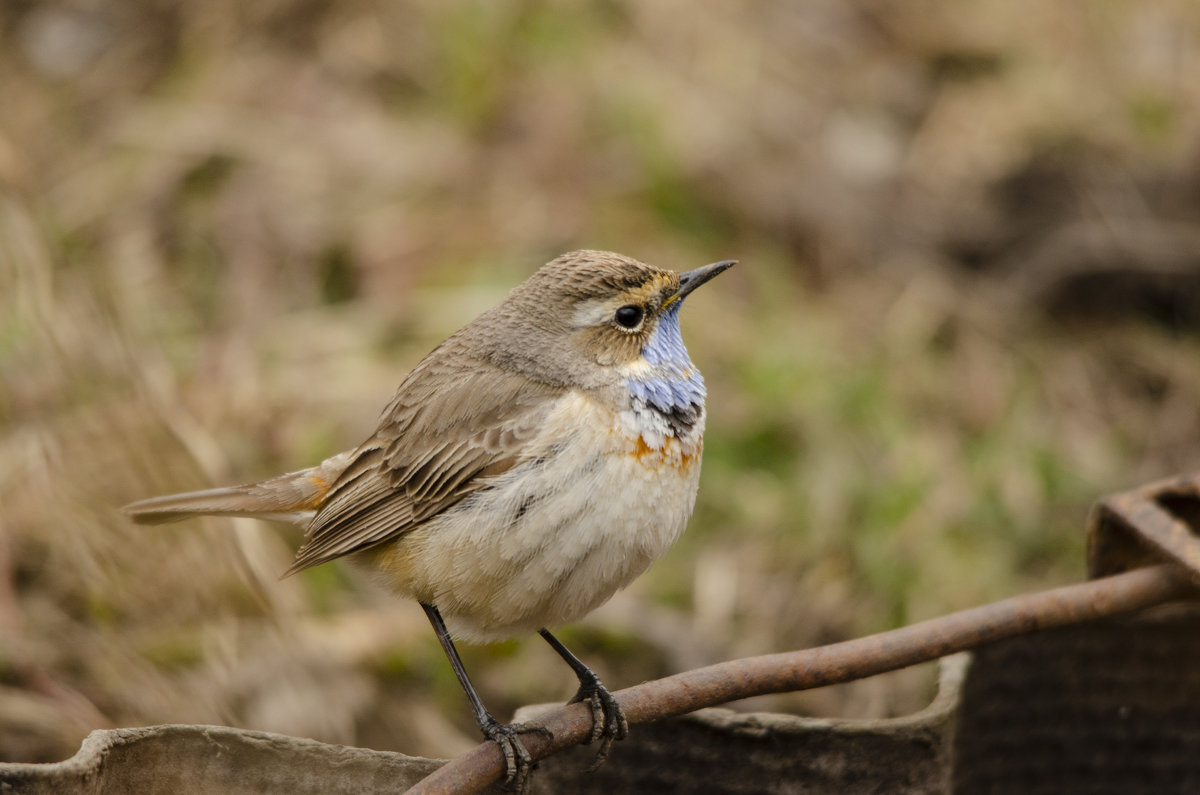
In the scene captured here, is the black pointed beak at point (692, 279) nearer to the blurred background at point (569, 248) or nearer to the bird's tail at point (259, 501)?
the bird's tail at point (259, 501)

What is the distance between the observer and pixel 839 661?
2.48 m

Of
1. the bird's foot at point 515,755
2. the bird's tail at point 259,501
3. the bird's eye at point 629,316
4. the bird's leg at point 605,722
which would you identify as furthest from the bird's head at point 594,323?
the bird's foot at point 515,755

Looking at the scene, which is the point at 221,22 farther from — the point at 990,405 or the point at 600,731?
the point at 600,731

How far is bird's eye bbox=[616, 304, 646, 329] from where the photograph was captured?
3.31 m

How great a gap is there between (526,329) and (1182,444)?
412 centimetres

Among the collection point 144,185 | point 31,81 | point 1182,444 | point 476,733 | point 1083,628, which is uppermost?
point 31,81

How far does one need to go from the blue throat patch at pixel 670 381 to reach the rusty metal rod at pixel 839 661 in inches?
32.2

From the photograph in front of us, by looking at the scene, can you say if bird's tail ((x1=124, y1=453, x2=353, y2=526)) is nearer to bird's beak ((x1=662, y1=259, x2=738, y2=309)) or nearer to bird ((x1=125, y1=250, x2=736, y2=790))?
bird ((x1=125, y1=250, x2=736, y2=790))

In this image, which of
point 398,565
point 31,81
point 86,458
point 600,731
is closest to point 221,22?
point 31,81

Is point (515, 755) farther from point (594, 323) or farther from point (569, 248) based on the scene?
point (569, 248)

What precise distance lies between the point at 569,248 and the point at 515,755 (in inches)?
168

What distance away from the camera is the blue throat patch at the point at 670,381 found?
318 centimetres

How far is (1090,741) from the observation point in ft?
10.1

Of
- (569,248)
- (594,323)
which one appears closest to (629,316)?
(594,323)
